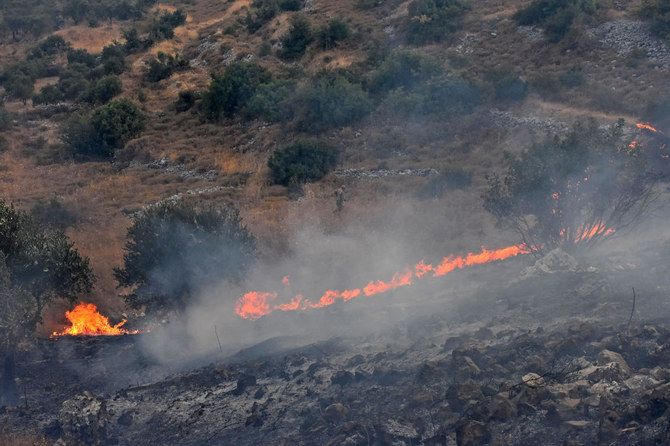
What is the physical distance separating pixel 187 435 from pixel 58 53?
210 feet

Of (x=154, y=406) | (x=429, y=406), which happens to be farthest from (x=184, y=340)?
(x=429, y=406)

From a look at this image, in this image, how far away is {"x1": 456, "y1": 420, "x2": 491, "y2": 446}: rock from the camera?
44.7 feet

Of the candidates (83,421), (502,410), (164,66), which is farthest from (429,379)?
(164,66)

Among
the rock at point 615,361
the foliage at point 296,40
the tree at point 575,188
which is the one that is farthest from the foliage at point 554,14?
the rock at point 615,361

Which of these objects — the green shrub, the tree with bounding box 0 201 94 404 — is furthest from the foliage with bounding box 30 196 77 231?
the green shrub

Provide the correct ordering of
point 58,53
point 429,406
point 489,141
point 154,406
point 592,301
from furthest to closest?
point 58,53 < point 489,141 < point 592,301 < point 154,406 < point 429,406

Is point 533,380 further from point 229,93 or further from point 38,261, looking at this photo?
point 229,93

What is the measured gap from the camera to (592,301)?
20312 mm

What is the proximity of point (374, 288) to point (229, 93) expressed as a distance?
30729mm

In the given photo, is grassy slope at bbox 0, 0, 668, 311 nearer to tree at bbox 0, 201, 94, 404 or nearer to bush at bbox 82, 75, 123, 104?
bush at bbox 82, 75, 123, 104

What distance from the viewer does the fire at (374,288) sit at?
24.7m

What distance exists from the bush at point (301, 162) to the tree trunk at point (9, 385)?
68.1 feet

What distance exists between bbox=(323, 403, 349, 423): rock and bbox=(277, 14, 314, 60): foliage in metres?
48.1

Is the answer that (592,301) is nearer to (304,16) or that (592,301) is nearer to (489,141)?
(489,141)
